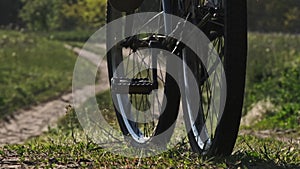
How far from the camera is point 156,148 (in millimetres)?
4660

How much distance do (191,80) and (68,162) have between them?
972mm

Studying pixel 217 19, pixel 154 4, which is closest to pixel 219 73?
pixel 217 19

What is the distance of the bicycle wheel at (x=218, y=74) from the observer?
3682 mm

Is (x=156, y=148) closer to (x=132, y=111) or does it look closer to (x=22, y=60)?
(x=132, y=111)

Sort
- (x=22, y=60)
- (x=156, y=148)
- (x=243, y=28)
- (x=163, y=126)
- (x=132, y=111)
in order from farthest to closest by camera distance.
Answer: (x=22, y=60)
(x=132, y=111)
(x=163, y=126)
(x=156, y=148)
(x=243, y=28)

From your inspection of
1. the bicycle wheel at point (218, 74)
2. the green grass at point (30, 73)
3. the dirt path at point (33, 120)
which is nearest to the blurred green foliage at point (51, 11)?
the green grass at point (30, 73)

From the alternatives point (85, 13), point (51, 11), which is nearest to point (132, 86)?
point (85, 13)

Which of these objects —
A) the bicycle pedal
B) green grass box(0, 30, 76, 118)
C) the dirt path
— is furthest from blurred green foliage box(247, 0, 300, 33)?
the bicycle pedal

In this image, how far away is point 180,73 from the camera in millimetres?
4730

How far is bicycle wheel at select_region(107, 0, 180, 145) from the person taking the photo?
485 cm

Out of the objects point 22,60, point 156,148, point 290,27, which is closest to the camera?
point 156,148

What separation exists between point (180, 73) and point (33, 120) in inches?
404

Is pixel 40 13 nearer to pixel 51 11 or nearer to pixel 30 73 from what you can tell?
pixel 51 11

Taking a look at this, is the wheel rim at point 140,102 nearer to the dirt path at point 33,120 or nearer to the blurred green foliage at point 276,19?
the dirt path at point 33,120
